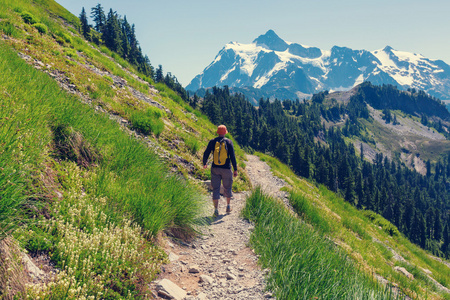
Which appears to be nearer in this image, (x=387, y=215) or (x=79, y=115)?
(x=79, y=115)

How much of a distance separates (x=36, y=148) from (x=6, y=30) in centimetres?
1237

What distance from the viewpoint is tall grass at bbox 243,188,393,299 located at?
4.03m

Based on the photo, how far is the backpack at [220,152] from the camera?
8.95 meters

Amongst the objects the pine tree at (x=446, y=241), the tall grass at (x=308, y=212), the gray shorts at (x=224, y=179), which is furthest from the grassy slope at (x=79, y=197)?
the pine tree at (x=446, y=241)

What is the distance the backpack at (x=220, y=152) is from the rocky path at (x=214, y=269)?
2.51 meters

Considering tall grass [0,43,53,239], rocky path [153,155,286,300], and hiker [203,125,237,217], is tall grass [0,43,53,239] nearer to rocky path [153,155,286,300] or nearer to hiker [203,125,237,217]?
rocky path [153,155,286,300]

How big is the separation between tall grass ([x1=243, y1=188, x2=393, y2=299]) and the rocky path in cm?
31

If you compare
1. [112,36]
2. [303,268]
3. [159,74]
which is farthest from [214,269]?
[159,74]

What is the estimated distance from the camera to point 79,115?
6.18 metres

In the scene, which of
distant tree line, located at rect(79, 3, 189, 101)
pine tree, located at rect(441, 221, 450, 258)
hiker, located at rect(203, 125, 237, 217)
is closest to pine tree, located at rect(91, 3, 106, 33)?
distant tree line, located at rect(79, 3, 189, 101)

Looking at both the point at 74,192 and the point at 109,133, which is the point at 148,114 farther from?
the point at 74,192

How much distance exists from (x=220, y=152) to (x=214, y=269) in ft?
14.7

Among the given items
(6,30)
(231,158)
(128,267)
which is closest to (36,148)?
(128,267)

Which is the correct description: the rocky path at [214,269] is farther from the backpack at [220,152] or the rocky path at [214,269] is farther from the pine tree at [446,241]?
the pine tree at [446,241]
